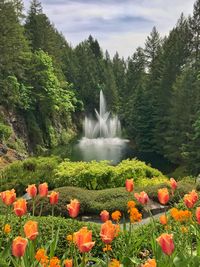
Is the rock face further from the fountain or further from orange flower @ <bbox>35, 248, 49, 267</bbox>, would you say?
orange flower @ <bbox>35, 248, 49, 267</bbox>

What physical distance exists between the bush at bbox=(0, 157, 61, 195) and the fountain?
21.5 m

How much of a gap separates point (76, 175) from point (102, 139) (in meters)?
42.9

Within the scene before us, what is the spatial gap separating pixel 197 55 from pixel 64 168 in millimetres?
33149

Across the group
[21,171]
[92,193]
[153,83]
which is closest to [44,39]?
[153,83]

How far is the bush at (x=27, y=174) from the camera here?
13695 mm

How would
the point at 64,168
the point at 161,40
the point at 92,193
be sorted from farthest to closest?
1. the point at 161,40
2. the point at 64,168
3. the point at 92,193

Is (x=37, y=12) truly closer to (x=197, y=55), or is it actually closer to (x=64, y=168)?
(x=197, y=55)

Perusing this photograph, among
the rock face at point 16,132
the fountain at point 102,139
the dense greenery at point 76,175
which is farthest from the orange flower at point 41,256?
the fountain at point 102,139

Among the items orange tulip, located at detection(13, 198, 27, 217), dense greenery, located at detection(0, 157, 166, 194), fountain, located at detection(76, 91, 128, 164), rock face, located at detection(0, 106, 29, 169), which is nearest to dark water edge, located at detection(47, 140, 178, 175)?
fountain, located at detection(76, 91, 128, 164)

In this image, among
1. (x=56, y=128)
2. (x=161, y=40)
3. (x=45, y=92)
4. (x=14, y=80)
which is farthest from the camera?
(x=161, y=40)

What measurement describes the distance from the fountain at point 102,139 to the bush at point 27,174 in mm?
21456

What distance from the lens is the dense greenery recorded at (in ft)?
44.6

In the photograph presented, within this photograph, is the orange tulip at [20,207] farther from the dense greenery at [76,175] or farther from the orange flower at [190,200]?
the dense greenery at [76,175]

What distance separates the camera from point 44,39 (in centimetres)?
4781
